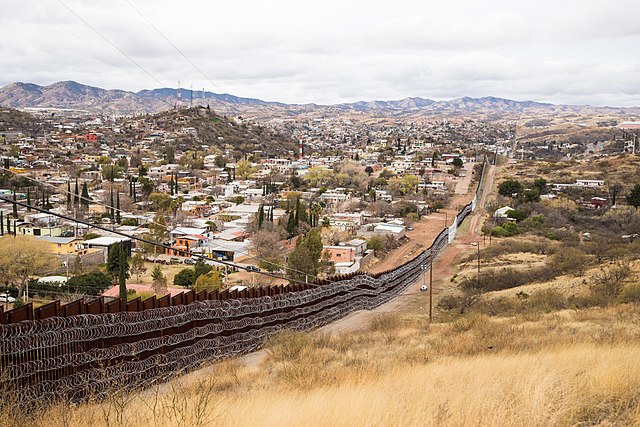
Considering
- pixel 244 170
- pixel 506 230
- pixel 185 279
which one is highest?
pixel 244 170

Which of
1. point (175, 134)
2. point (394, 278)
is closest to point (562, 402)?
point (394, 278)

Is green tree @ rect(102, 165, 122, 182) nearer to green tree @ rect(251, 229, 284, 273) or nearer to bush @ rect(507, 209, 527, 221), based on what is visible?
green tree @ rect(251, 229, 284, 273)

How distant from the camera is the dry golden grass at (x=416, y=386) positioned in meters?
4.44

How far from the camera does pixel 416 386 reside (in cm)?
566

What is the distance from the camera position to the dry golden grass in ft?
14.6

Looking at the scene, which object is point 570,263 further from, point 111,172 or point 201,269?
point 111,172

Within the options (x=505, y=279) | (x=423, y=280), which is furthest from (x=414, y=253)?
(x=505, y=279)

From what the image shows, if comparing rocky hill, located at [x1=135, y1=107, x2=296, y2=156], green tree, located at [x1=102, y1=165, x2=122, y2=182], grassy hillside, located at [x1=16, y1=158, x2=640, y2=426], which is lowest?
grassy hillside, located at [x1=16, y1=158, x2=640, y2=426]

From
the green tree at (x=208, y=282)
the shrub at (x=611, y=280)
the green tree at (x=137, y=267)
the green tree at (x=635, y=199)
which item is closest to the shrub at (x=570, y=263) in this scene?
the shrub at (x=611, y=280)

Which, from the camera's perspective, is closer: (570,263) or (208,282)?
(570,263)

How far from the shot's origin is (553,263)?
23734 millimetres

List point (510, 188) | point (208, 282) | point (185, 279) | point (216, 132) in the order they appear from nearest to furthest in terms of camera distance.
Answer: point (208, 282) < point (185, 279) < point (510, 188) < point (216, 132)

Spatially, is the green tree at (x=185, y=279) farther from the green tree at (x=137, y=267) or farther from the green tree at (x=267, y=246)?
the green tree at (x=267, y=246)

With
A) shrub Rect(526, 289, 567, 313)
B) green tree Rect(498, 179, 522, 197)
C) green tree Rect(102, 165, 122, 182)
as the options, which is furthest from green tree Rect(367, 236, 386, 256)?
green tree Rect(102, 165, 122, 182)
